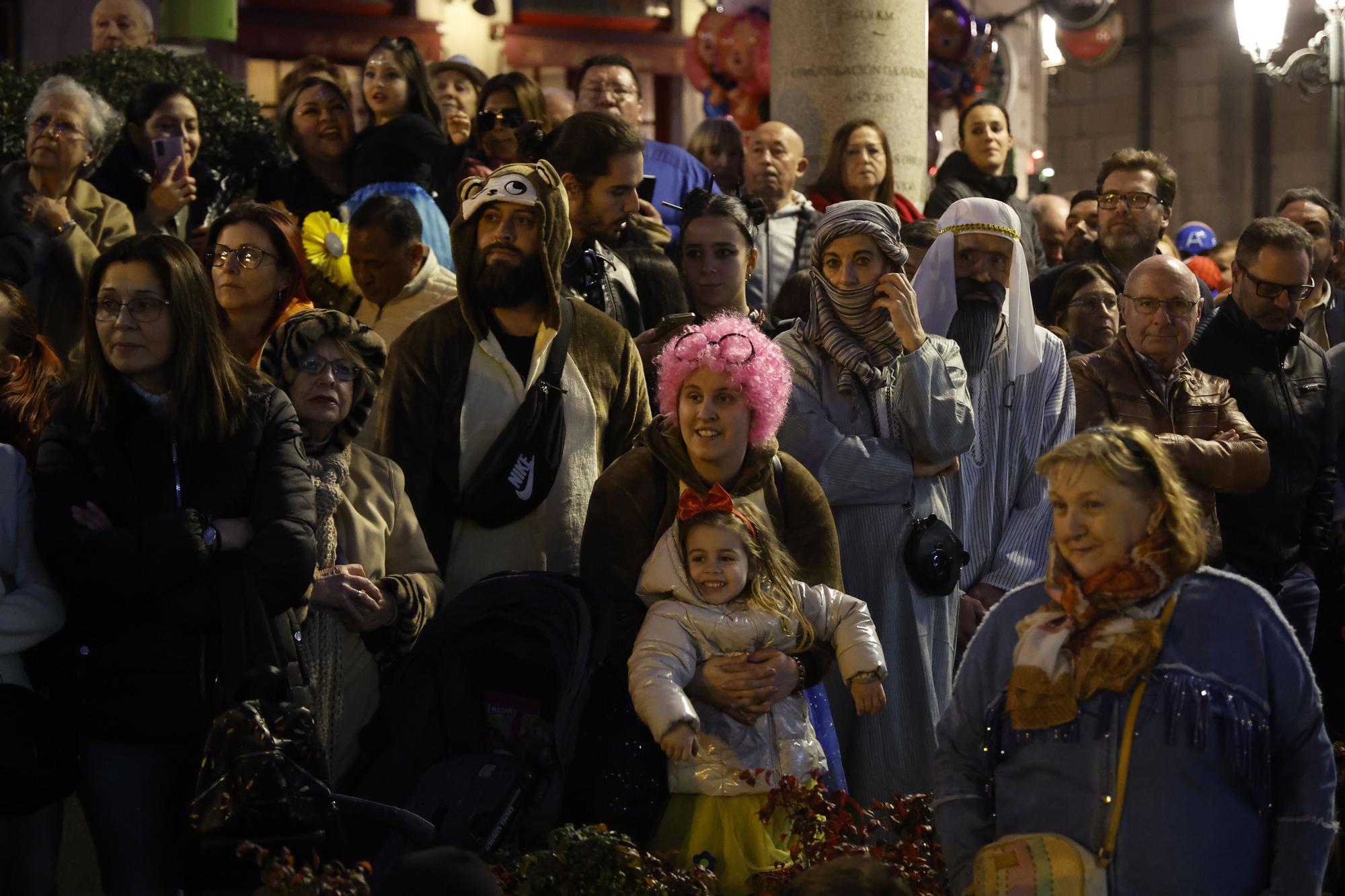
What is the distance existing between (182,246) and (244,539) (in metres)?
0.74

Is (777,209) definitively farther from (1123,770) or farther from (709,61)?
(1123,770)

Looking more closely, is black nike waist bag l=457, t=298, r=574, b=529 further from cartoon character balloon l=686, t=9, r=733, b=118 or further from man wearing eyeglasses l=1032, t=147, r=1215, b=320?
cartoon character balloon l=686, t=9, r=733, b=118

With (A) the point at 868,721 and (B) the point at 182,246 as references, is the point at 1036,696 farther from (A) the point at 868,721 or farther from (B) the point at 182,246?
(B) the point at 182,246

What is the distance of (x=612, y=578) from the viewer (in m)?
4.86

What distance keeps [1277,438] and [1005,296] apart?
1.49 meters

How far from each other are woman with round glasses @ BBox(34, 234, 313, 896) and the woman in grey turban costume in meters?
1.70

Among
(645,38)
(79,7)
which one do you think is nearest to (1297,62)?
(645,38)

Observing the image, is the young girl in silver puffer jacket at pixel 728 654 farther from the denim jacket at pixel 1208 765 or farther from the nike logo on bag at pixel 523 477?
the denim jacket at pixel 1208 765

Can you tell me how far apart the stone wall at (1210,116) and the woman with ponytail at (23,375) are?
70.8ft

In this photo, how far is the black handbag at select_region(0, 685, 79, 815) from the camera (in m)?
4.17

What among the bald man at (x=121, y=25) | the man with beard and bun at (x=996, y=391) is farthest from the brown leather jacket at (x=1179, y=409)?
the bald man at (x=121, y=25)

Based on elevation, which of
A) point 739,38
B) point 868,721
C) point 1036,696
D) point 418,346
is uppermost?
point 739,38

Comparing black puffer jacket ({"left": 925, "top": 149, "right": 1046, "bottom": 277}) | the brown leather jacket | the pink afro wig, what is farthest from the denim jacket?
black puffer jacket ({"left": 925, "top": 149, "right": 1046, "bottom": 277})

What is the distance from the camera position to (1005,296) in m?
5.83
